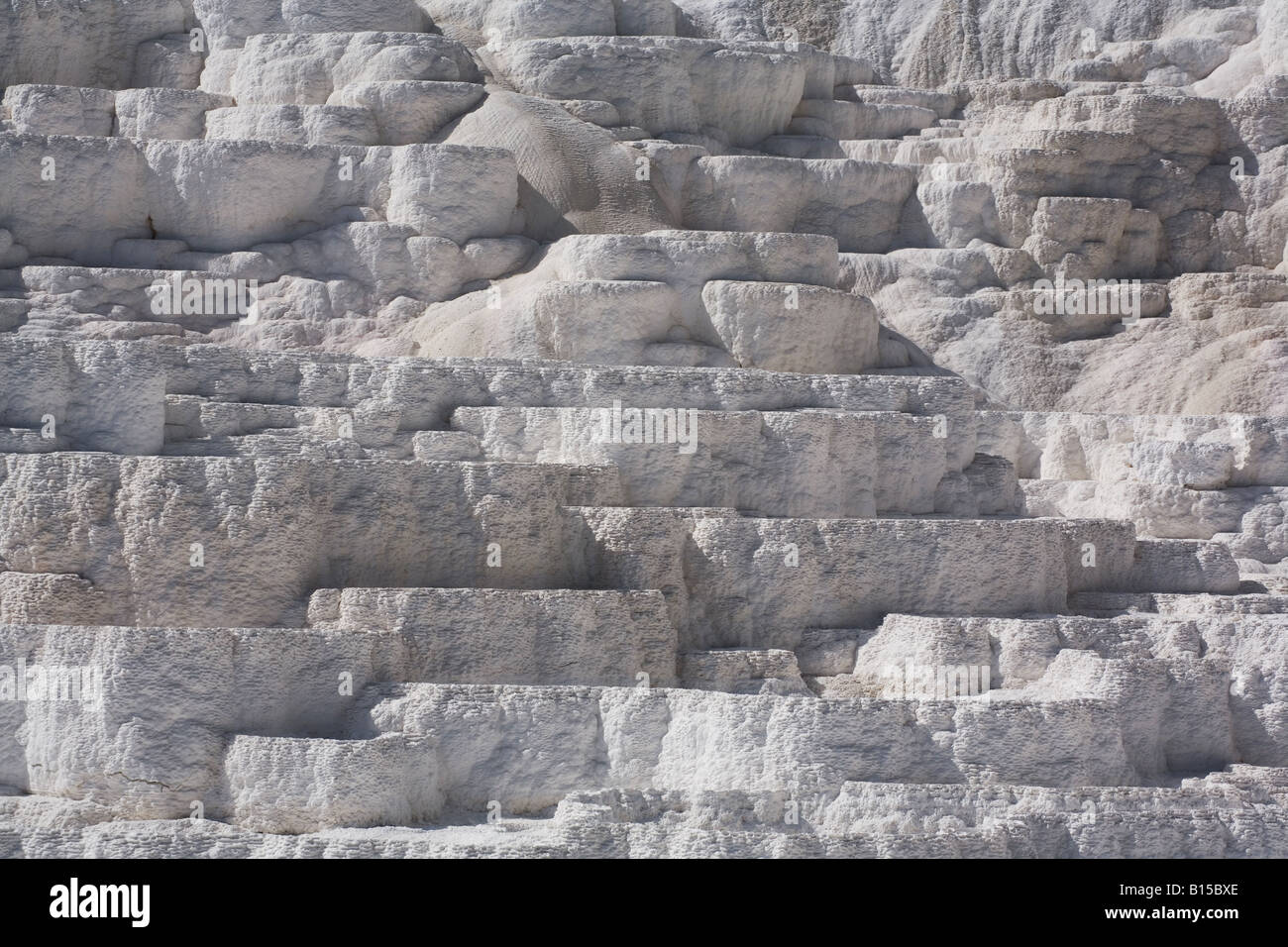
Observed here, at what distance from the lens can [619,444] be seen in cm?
1296

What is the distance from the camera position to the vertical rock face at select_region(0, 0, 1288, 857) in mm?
10117

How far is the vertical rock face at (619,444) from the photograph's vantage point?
10.1m

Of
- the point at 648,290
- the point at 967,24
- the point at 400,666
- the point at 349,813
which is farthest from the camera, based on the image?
the point at 967,24

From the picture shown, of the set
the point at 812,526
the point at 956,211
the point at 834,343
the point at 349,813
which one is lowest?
the point at 349,813

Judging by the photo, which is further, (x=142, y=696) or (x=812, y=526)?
(x=812, y=526)

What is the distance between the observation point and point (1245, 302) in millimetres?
19219

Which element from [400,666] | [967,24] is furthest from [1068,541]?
[967,24]

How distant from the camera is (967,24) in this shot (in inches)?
990

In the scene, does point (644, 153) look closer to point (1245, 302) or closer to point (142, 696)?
point (1245, 302)

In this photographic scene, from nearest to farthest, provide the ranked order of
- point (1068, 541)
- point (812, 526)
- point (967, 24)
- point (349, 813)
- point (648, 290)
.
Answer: point (349, 813), point (812, 526), point (1068, 541), point (648, 290), point (967, 24)

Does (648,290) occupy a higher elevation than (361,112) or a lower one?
lower

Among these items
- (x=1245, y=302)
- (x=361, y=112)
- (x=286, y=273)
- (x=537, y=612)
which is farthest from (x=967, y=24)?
(x=537, y=612)

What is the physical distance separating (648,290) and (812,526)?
12.9 feet

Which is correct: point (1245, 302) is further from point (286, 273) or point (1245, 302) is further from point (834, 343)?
point (286, 273)
